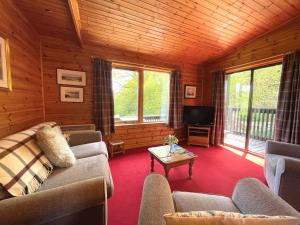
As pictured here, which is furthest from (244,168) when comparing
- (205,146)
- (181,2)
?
(181,2)

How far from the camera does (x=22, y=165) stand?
1100 mm

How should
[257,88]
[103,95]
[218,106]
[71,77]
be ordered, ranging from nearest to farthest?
1. [71,77]
2. [103,95]
3. [257,88]
4. [218,106]

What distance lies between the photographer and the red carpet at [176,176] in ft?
5.42

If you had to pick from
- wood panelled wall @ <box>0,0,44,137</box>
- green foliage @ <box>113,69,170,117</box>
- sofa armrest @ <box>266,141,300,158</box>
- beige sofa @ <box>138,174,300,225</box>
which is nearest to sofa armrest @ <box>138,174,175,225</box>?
beige sofa @ <box>138,174,300,225</box>

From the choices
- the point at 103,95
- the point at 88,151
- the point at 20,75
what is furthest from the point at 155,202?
the point at 103,95

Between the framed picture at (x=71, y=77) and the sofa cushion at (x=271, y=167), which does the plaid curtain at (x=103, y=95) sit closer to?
the framed picture at (x=71, y=77)

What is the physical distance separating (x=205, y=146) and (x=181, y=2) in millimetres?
3152

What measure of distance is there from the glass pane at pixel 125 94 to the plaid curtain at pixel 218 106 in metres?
2.08

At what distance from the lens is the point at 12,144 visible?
119cm

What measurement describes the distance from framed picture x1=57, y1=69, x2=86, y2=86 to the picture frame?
265 centimetres

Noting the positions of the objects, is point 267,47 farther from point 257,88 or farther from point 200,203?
point 200,203

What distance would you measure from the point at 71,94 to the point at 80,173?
194cm

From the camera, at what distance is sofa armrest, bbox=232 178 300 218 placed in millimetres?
796

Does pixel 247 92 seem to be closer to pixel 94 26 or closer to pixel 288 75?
pixel 288 75
